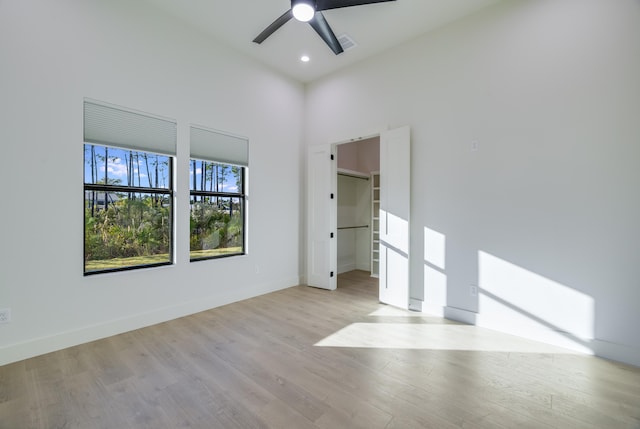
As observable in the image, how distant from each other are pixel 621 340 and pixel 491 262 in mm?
1161

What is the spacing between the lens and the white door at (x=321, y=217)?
→ 15.7 feet

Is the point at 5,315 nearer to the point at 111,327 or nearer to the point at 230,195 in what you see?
the point at 111,327

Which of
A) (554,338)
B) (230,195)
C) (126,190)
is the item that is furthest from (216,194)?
(554,338)

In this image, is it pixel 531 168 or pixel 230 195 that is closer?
pixel 531 168

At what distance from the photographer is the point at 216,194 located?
3984 millimetres

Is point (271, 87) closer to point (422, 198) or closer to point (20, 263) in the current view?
point (422, 198)

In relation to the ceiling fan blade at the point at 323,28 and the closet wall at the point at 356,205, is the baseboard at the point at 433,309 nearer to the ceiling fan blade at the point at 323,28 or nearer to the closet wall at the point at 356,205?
the closet wall at the point at 356,205

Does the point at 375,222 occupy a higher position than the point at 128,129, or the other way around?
the point at 128,129

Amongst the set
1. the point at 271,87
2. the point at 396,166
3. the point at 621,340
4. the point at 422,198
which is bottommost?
the point at 621,340

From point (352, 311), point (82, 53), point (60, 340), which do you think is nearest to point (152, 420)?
point (60, 340)

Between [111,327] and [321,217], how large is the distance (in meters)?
3.14

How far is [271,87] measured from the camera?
182 inches

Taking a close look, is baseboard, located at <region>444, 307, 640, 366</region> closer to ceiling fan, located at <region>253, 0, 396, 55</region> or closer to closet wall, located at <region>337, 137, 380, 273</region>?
closet wall, located at <region>337, 137, 380, 273</region>

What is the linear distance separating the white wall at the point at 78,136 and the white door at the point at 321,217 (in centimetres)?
125
